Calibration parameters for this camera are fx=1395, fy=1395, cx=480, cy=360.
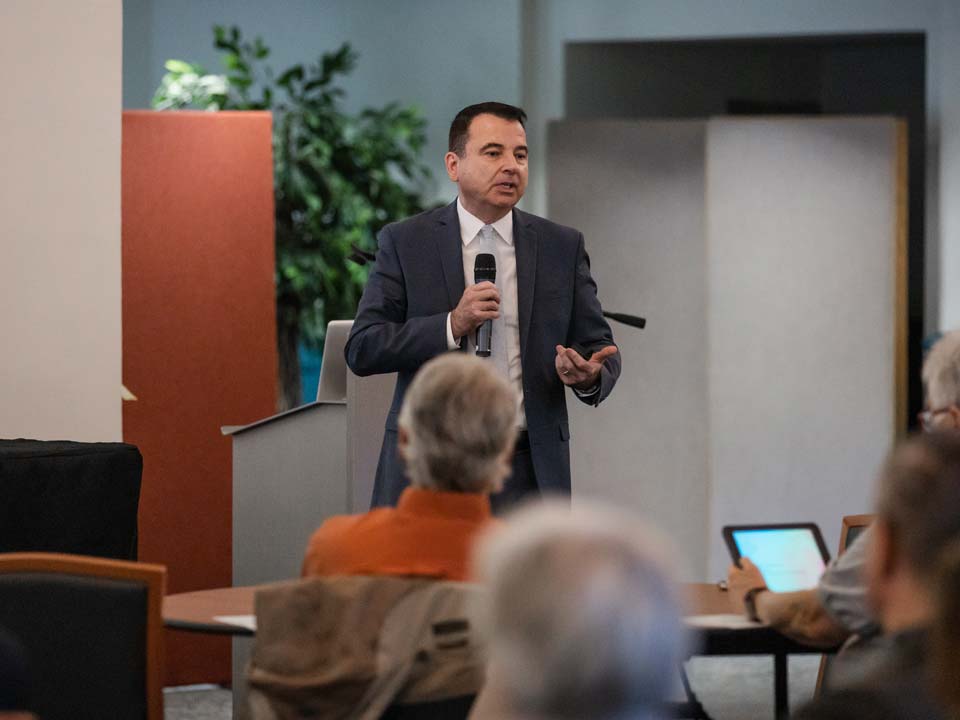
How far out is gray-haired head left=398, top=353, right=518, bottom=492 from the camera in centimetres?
206

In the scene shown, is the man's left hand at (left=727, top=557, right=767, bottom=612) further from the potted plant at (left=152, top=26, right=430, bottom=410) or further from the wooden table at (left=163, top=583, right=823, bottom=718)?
the potted plant at (left=152, top=26, right=430, bottom=410)

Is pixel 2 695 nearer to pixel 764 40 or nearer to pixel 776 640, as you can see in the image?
pixel 776 640

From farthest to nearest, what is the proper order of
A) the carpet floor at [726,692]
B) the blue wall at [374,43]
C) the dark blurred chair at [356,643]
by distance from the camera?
1. the blue wall at [374,43]
2. the carpet floor at [726,692]
3. the dark blurred chair at [356,643]

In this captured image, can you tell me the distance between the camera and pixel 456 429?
2.07 m

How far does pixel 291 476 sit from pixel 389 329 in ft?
3.48

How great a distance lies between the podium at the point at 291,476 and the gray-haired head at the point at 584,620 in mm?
2522

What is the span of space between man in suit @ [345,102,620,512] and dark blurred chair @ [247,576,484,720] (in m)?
1.10

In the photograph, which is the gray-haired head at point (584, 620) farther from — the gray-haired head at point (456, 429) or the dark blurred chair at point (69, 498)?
the dark blurred chair at point (69, 498)

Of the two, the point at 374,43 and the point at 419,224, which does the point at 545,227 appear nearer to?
the point at 419,224

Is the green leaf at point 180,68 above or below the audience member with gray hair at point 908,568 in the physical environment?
above

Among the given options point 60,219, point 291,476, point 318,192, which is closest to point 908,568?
point 291,476

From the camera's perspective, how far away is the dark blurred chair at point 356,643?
1.95 metres

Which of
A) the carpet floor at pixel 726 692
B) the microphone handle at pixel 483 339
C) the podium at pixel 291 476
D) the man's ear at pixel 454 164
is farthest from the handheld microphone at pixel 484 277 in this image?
the carpet floor at pixel 726 692

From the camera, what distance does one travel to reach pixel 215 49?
8047mm
